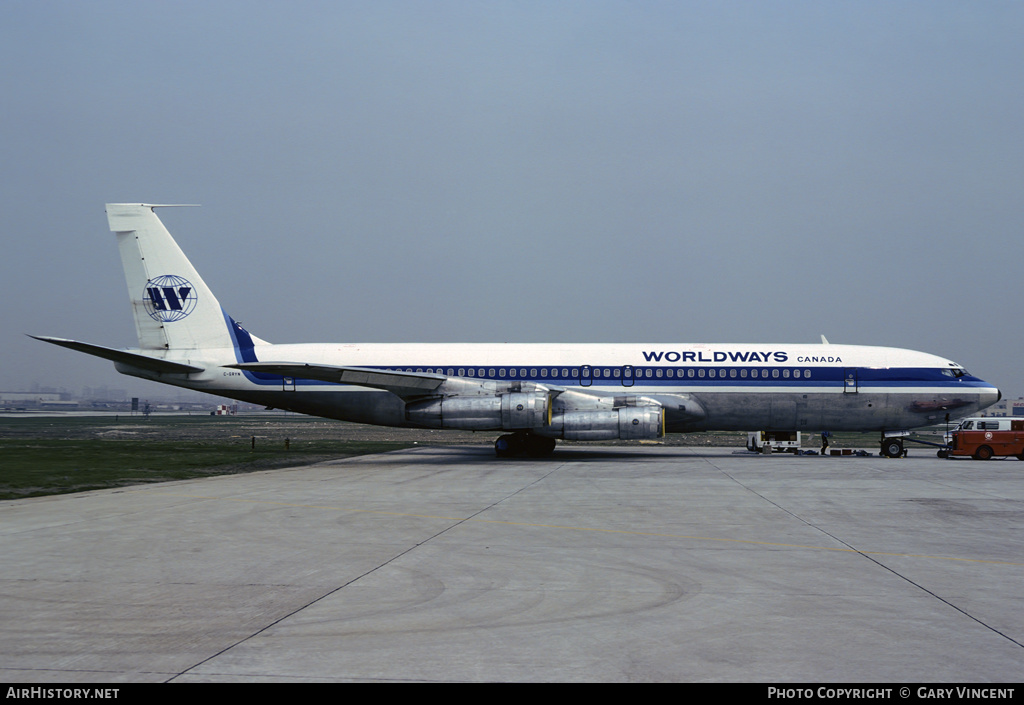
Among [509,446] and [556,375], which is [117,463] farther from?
[556,375]

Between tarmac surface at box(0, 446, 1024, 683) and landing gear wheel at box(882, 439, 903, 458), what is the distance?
1595 cm

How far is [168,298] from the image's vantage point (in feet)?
105

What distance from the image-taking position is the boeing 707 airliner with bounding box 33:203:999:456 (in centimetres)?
3119

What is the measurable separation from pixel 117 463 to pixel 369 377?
871 centimetres

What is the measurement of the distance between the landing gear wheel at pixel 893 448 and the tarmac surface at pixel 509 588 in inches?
628

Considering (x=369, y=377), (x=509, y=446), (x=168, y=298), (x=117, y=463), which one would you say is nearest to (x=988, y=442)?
(x=509, y=446)

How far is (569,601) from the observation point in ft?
26.0

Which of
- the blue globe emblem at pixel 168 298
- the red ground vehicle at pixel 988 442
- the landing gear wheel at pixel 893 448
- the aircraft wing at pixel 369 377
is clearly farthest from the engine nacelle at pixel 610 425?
the blue globe emblem at pixel 168 298

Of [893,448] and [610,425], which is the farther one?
[893,448]

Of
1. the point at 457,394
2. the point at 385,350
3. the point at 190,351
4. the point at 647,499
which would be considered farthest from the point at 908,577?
the point at 190,351

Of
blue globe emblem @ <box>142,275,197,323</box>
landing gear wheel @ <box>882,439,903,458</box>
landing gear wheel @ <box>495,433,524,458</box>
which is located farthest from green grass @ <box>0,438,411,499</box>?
landing gear wheel @ <box>882,439,903,458</box>

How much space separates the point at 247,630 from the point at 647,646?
331 centimetres

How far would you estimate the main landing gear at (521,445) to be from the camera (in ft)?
106
